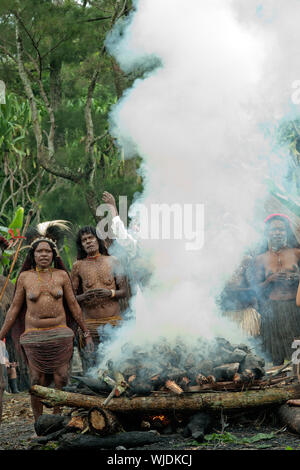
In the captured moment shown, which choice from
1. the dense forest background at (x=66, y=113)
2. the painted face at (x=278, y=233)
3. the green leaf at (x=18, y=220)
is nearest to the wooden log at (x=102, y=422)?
the painted face at (x=278, y=233)

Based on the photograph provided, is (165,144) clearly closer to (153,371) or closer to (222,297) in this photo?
(222,297)

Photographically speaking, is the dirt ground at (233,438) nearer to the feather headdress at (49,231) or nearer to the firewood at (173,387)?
the firewood at (173,387)

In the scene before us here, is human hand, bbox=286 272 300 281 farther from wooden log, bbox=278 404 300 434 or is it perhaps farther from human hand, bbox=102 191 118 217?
human hand, bbox=102 191 118 217

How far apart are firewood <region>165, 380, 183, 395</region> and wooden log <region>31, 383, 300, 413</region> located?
5 cm

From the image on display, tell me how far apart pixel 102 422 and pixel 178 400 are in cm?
57

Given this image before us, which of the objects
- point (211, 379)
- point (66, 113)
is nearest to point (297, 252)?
point (211, 379)

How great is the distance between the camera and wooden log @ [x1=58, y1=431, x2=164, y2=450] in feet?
14.2

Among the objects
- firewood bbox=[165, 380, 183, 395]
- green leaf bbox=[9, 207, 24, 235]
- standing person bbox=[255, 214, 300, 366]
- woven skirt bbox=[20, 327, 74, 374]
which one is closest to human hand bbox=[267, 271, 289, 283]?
standing person bbox=[255, 214, 300, 366]

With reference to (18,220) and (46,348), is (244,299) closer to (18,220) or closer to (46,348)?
(46,348)

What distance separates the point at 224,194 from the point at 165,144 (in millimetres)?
829

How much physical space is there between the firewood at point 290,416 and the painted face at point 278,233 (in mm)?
2070

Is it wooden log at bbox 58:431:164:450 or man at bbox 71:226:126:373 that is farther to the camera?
man at bbox 71:226:126:373

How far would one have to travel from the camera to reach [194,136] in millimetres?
6168

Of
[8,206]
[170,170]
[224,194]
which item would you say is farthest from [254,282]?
[8,206]
